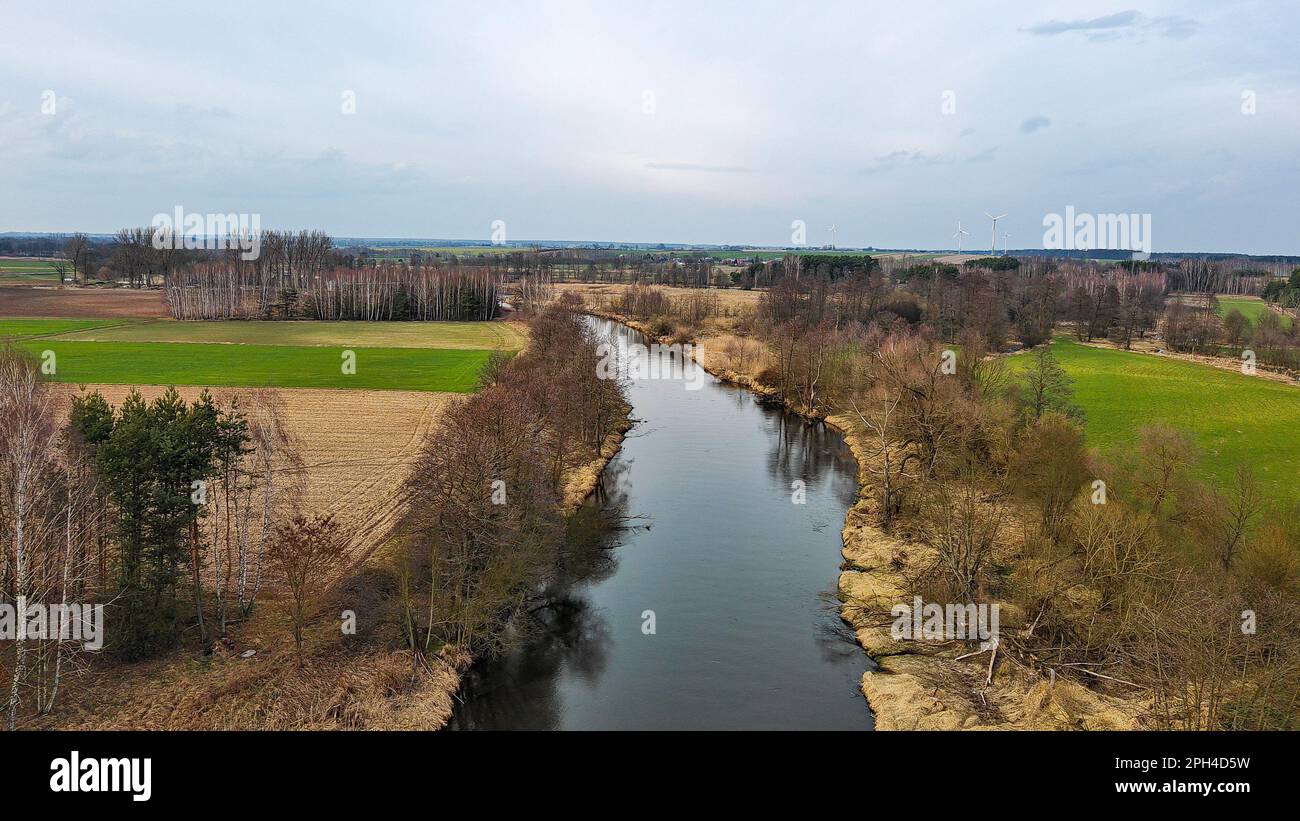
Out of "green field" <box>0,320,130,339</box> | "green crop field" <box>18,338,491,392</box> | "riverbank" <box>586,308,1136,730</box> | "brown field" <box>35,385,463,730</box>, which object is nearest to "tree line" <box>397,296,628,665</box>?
"brown field" <box>35,385,463,730</box>

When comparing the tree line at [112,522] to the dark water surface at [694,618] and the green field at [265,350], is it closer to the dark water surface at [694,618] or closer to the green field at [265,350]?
the dark water surface at [694,618]

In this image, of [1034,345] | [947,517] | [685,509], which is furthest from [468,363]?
[1034,345]

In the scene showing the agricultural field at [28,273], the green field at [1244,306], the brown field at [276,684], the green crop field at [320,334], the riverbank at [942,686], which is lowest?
the riverbank at [942,686]

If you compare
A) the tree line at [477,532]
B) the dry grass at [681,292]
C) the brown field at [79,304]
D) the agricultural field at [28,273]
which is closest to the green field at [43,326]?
the brown field at [79,304]

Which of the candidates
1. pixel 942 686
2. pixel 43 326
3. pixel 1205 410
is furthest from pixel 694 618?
pixel 43 326
